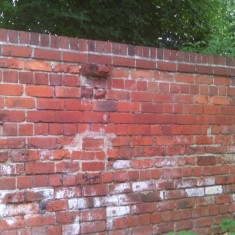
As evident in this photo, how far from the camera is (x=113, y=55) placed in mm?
3605

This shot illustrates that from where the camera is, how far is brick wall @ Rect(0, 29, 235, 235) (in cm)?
316

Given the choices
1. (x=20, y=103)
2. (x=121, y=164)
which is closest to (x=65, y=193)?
(x=121, y=164)

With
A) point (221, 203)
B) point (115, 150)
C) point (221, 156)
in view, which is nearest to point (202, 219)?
point (221, 203)

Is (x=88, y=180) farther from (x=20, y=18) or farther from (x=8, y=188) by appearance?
(x=20, y=18)

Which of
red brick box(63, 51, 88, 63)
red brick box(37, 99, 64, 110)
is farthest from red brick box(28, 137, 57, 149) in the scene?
red brick box(63, 51, 88, 63)

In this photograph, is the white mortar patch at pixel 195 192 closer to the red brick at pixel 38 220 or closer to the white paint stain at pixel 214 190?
the white paint stain at pixel 214 190

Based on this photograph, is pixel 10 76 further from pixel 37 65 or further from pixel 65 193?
pixel 65 193

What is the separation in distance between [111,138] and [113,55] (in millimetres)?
729

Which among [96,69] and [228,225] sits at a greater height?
[96,69]

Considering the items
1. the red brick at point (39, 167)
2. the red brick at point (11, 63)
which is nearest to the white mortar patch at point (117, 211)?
the red brick at point (39, 167)

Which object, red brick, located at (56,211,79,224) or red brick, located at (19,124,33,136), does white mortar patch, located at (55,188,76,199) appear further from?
red brick, located at (19,124,33,136)

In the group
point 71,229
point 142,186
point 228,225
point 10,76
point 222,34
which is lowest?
point 228,225

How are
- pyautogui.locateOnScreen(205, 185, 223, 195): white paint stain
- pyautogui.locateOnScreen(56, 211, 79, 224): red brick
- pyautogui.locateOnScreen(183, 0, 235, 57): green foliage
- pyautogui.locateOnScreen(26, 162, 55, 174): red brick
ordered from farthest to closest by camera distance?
pyautogui.locateOnScreen(183, 0, 235, 57): green foliage, pyautogui.locateOnScreen(205, 185, 223, 195): white paint stain, pyautogui.locateOnScreen(56, 211, 79, 224): red brick, pyautogui.locateOnScreen(26, 162, 55, 174): red brick

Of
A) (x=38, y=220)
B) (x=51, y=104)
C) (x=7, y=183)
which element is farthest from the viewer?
(x=51, y=104)
